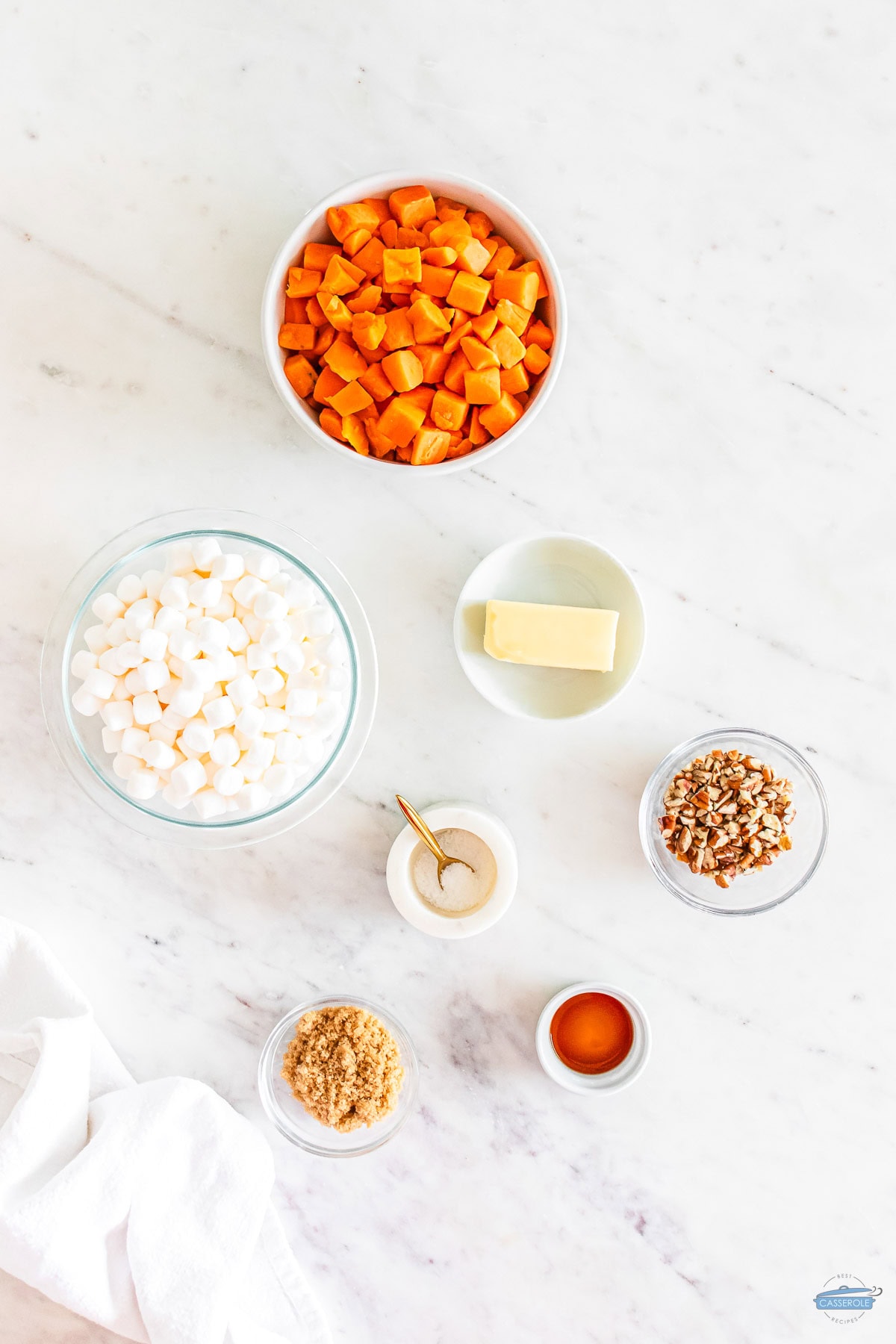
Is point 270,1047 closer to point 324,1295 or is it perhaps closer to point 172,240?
point 324,1295

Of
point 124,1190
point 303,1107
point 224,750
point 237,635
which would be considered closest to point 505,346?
point 237,635

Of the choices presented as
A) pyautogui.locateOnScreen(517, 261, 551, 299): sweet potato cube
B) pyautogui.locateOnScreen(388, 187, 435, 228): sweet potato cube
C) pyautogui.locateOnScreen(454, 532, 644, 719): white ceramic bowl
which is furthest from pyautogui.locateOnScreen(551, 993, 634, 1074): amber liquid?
pyautogui.locateOnScreen(388, 187, 435, 228): sweet potato cube

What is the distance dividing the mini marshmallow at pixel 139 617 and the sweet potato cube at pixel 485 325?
1.65ft

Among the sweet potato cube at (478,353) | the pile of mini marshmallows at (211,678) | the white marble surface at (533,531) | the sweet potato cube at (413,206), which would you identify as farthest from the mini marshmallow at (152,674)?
the sweet potato cube at (413,206)

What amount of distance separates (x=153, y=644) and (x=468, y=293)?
548 mm

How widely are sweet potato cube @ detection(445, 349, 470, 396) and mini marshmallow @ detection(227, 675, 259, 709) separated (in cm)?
43

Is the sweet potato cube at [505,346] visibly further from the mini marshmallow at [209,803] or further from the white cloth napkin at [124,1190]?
the white cloth napkin at [124,1190]

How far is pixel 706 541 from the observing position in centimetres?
129

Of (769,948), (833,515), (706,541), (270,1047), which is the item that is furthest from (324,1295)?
(833,515)

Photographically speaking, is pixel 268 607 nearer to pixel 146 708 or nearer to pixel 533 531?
pixel 146 708

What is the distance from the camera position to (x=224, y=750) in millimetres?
1062

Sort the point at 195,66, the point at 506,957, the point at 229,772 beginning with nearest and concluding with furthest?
the point at 229,772 < the point at 195,66 < the point at 506,957

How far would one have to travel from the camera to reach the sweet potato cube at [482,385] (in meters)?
1.11

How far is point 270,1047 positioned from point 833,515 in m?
1.08
